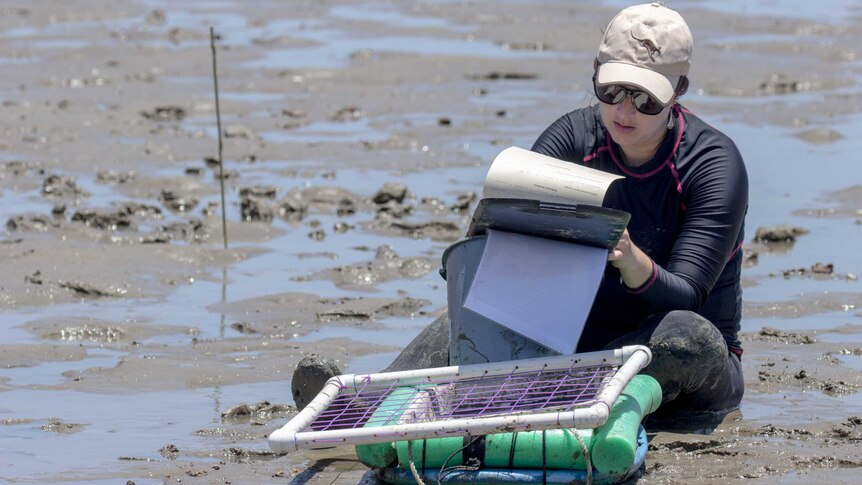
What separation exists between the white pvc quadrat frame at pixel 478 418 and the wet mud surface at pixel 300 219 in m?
0.33

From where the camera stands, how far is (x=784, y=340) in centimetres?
588

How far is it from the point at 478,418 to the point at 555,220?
26.2 inches

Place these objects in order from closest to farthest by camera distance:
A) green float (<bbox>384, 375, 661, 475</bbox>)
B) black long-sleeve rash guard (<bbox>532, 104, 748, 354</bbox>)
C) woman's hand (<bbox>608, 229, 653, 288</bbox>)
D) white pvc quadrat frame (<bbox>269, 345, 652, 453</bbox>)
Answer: white pvc quadrat frame (<bbox>269, 345, 652, 453</bbox>) < green float (<bbox>384, 375, 661, 475</bbox>) < woman's hand (<bbox>608, 229, 653, 288</bbox>) < black long-sleeve rash guard (<bbox>532, 104, 748, 354</bbox>)

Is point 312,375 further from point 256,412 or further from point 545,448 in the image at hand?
point 545,448

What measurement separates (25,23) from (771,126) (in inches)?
362

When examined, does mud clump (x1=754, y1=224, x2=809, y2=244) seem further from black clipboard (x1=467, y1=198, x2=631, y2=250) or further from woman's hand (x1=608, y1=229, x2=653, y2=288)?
black clipboard (x1=467, y1=198, x2=631, y2=250)

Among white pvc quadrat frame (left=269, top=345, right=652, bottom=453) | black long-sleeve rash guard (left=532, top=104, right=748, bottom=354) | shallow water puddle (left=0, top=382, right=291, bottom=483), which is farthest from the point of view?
shallow water puddle (left=0, top=382, right=291, bottom=483)

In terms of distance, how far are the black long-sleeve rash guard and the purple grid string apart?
0.36 m

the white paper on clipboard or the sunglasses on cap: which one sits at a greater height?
the sunglasses on cap

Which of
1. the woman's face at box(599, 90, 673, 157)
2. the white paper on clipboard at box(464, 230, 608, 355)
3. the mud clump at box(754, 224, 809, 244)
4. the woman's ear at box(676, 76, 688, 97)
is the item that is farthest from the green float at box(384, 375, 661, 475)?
the mud clump at box(754, 224, 809, 244)

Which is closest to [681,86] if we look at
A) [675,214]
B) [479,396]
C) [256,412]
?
[675,214]

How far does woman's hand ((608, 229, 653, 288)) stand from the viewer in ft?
13.5

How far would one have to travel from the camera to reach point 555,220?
13.5 feet

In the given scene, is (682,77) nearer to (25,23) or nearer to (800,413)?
(800,413)
